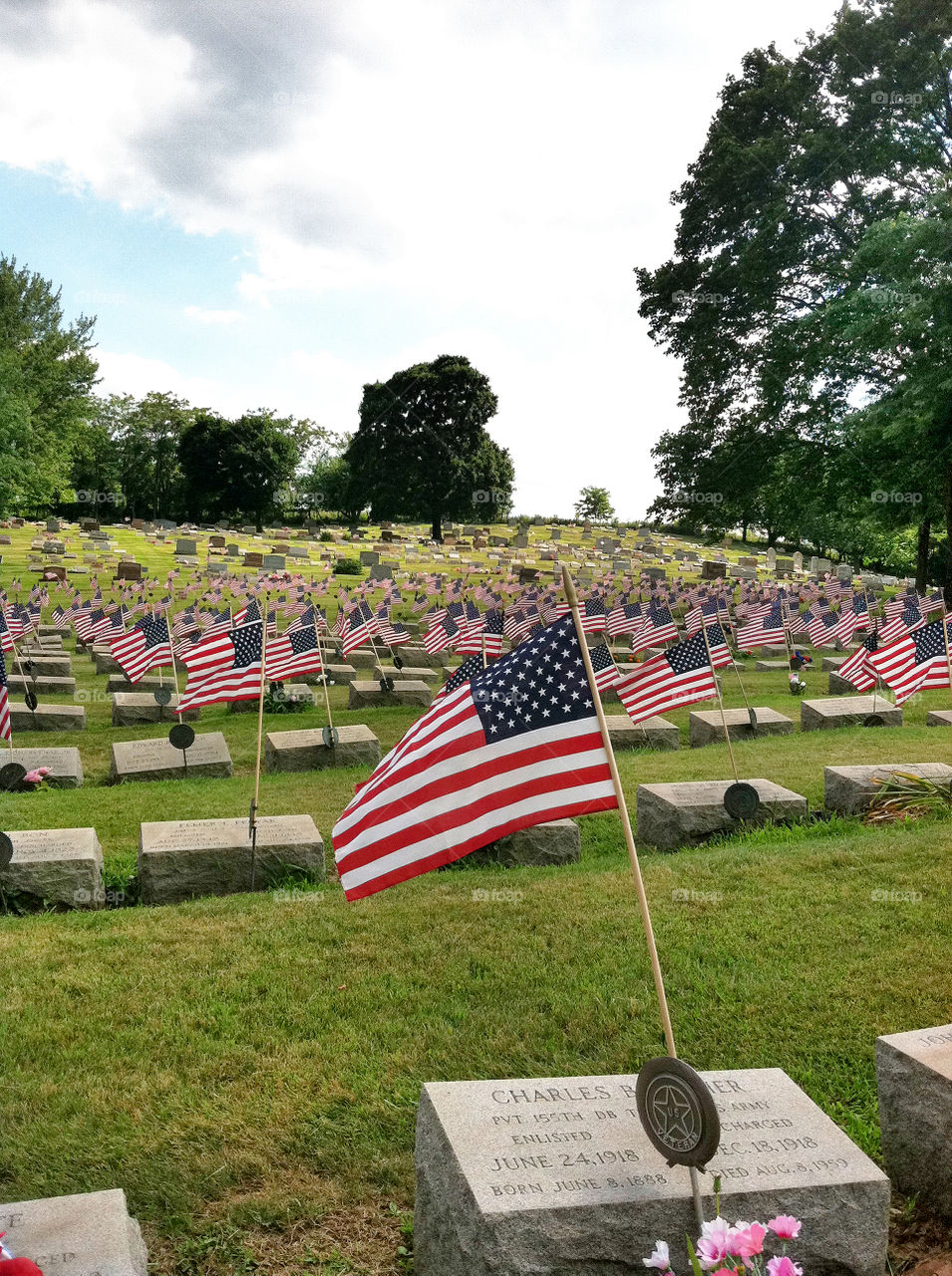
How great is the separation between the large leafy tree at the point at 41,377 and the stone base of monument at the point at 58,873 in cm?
3253

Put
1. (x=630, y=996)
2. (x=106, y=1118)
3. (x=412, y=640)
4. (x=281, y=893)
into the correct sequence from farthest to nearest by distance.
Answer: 1. (x=412, y=640)
2. (x=281, y=893)
3. (x=630, y=996)
4. (x=106, y=1118)

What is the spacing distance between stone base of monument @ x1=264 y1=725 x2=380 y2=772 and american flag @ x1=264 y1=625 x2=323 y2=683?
0.92 meters

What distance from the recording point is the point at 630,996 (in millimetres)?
5762

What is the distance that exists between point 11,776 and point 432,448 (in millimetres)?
51756

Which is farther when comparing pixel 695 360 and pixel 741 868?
pixel 695 360

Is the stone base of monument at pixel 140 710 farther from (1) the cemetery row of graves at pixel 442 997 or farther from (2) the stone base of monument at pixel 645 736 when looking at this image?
(2) the stone base of monument at pixel 645 736

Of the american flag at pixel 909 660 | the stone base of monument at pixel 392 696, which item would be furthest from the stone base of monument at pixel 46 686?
the american flag at pixel 909 660

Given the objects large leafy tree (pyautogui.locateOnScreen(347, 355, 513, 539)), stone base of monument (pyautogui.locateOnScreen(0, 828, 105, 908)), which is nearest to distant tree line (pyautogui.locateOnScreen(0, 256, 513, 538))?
large leafy tree (pyautogui.locateOnScreen(347, 355, 513, 539))

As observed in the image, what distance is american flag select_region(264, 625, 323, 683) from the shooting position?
41.9ft

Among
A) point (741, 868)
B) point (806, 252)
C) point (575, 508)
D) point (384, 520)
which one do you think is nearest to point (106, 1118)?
point (741, 868)

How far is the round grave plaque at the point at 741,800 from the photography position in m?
9.27

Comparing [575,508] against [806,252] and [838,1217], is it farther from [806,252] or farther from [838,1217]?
[838,1217]

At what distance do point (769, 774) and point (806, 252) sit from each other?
2201 centimetres

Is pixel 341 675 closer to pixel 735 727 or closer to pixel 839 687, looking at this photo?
pixel 735 727
